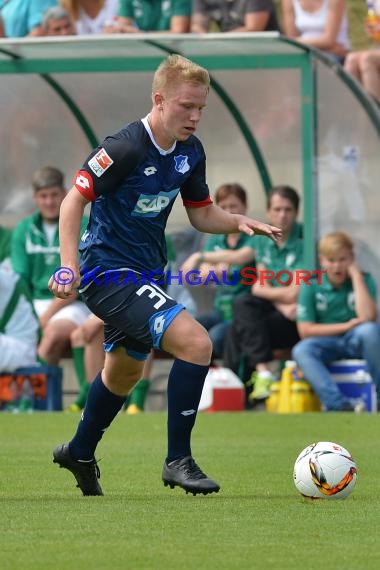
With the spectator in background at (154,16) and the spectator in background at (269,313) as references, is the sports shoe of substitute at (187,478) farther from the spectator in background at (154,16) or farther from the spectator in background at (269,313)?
the spectator in background at (154,16)

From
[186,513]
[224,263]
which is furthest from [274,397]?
[186,513]

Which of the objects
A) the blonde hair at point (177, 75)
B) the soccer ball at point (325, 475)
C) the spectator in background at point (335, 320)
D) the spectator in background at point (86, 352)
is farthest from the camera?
the spectator in background at point (86, 352)

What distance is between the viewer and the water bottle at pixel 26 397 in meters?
14.0

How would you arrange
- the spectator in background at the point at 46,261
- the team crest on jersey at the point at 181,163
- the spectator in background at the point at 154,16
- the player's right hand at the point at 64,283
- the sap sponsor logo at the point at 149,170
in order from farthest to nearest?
the spectator in background at the point at 154,16 → the spectator in background at the point at 46,261 → the team crest on jersey at the point at 181,163 → the sap sponsor logo at the point at 149,170 → the player's right hand at the point at 64,283

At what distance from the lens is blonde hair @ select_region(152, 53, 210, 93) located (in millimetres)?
6684

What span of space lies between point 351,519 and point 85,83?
34.8 feet

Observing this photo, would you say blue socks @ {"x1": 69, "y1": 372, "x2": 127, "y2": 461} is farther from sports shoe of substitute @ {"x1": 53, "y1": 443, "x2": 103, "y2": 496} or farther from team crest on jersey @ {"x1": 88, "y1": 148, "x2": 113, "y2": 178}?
team crest on jersey @ {"x1": 88, "y1": 148, "x2": 113, "y2": 178}

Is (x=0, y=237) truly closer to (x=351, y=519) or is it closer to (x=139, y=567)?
(x=351, y=519)

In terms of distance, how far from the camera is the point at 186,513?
598 centimetres

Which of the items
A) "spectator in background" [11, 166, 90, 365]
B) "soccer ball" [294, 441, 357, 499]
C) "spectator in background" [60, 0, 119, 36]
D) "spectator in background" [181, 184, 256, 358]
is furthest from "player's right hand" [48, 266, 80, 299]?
"spectator in background" [60, 0, 119, 36]

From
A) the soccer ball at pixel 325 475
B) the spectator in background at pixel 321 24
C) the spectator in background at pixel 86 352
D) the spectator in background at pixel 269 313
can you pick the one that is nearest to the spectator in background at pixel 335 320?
the spectator in background at pixel 269 313

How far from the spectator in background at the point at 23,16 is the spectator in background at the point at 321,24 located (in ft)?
8.87

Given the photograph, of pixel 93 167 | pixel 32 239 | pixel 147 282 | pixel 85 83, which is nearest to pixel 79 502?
pixel 147 282

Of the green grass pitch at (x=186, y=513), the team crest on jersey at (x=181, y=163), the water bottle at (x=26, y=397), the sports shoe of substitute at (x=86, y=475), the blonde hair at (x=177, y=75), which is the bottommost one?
the green grass pitch at (x=186, y=513)
